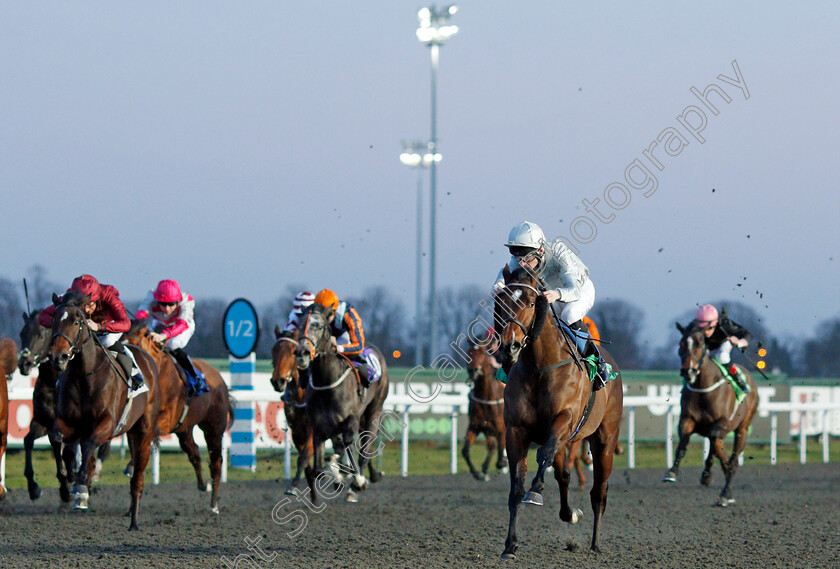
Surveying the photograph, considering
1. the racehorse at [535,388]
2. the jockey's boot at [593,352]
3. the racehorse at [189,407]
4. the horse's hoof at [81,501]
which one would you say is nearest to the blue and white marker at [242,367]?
the racehorse at [189,407]

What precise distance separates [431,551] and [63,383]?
2.70 meters

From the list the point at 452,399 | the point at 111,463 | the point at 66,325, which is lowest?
the point at 111,463

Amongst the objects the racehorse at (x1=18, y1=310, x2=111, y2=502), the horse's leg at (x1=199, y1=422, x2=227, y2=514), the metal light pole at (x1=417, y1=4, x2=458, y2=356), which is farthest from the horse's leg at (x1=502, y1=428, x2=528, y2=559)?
the metal light pole at (x1=417, y1=4, x2=458, y2=356)

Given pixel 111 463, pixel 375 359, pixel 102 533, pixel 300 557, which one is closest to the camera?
pixel 300 557

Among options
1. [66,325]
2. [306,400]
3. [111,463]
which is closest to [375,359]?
[306,400]

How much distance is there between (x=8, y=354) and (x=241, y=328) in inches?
110

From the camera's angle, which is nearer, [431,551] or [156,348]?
[431,551]

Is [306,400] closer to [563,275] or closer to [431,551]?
[431,551]

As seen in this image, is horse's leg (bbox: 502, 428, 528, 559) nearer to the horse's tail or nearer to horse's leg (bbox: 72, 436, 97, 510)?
horse's leg (bbox: 72, 436, 97, 510)

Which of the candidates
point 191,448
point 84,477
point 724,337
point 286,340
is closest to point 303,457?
point 191,448

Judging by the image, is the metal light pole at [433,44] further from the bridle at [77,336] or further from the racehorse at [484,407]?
the bridle at [77,336]

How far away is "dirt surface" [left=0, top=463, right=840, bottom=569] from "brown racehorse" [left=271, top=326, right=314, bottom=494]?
454 millimetres

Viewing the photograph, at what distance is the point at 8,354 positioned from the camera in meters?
8.52

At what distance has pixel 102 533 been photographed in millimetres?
7352
